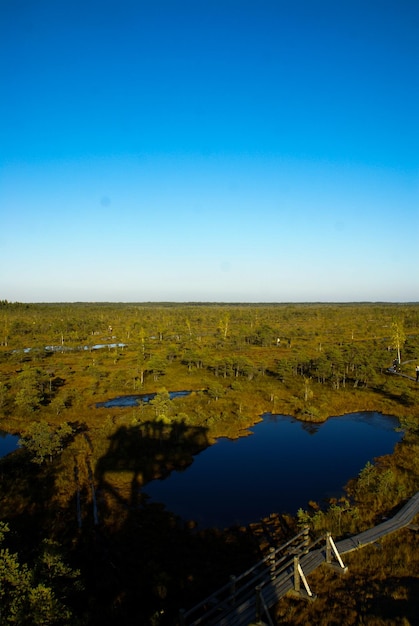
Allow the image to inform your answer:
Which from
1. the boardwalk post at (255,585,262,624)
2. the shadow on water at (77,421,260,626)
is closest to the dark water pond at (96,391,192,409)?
the shadow on water at (77,421,260,626)

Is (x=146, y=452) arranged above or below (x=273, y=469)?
above

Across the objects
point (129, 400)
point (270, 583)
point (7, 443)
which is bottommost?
point (7, 443)

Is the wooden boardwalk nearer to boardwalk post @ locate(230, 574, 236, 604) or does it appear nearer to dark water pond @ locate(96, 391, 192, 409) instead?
boardwalk post @ locate(230, 574, 236, 604)

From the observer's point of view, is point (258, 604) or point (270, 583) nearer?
point (258, 604)

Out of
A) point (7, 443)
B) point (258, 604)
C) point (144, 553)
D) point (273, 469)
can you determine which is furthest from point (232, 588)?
point (7, 443)

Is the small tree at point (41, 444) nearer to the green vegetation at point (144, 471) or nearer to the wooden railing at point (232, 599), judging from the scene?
the green vegetation at point (144, 471)

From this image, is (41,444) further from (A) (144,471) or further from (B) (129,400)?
(B) (129,400)

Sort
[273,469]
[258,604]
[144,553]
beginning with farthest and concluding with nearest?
[273,469]
[144,553]
[258,604]
